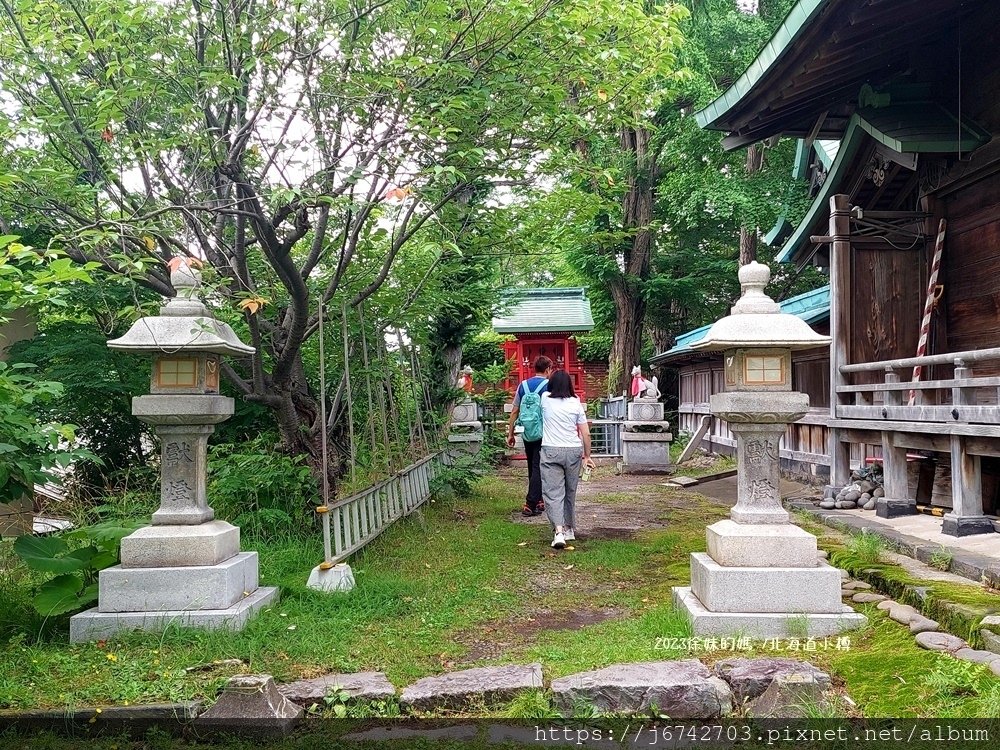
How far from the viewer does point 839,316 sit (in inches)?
326

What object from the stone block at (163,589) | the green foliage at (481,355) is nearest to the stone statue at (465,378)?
the green foliage at (481,355)

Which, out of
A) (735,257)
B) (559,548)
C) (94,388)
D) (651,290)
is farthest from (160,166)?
(735,257)

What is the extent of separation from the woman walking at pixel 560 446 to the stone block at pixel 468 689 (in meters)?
3.25

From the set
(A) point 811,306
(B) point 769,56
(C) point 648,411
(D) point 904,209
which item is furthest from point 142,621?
(C) point 648,411

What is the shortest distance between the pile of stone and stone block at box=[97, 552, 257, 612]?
6.31 meters

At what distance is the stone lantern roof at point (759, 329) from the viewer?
448 cm

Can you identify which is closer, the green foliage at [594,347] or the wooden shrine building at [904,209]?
the wooden shrine building at [904,209]

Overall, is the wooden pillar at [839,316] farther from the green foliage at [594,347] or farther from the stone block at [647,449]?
the green foliage at [594,347]

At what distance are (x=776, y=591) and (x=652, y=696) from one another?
1311mm

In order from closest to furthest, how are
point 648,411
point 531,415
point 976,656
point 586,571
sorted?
point 976,656, point 586,571, point 531,415, point 648,411

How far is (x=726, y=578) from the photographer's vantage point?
4.29 m

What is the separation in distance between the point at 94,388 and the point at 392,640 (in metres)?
5.41

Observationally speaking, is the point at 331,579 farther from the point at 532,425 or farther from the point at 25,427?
the point at 532,425

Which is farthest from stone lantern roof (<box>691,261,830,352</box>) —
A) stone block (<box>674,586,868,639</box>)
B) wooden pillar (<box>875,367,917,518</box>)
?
wooden pillar (<box>875,367,917,518</box>)
